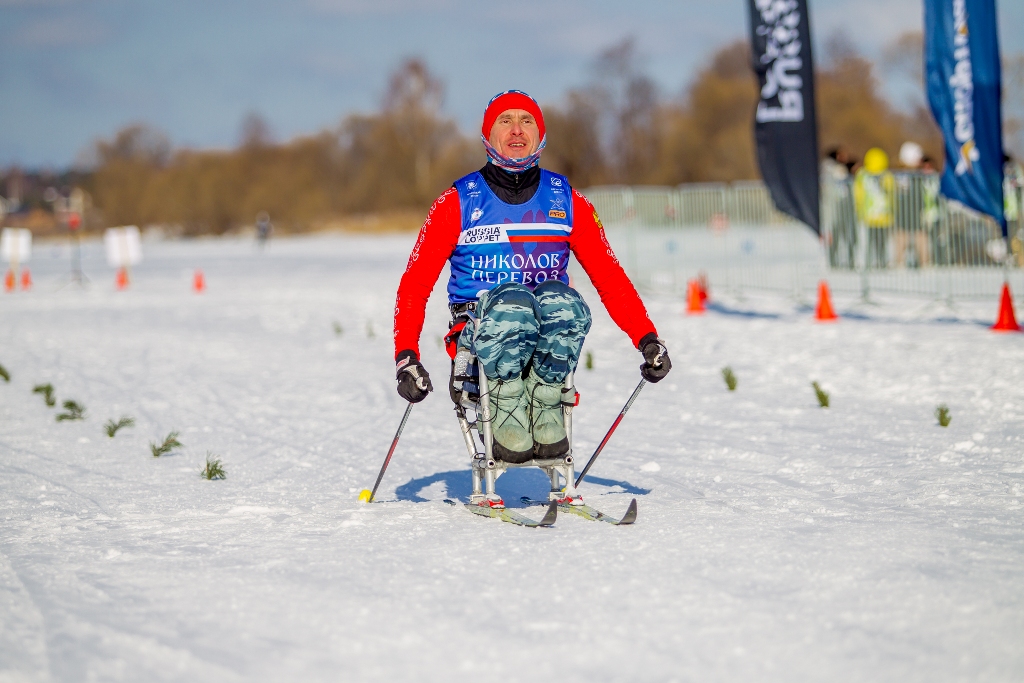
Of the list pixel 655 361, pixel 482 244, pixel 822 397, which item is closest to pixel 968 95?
pixel 822 397

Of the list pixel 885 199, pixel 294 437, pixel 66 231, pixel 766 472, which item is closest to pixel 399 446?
pixel 294 437

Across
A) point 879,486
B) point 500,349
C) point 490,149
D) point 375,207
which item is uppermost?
point 375,207

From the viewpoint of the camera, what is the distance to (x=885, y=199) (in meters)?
15.4

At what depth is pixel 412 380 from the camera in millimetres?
4312

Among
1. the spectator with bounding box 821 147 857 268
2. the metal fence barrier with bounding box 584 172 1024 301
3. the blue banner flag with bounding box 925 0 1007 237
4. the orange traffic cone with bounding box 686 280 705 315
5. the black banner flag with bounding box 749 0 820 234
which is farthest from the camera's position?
the spectator with bounding box 821 147 857 268

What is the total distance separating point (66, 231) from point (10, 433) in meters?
77.6

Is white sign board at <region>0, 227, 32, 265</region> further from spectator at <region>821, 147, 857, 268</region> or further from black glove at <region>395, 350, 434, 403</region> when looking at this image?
black glove at <region>395, 350, 434, 403</region>

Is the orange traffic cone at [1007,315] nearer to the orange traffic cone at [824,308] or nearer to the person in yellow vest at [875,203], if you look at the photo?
the orange traffic cone at [824,308]

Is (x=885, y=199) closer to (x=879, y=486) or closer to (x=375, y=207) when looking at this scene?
(x=879, y=486)

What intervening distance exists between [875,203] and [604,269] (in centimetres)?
1195

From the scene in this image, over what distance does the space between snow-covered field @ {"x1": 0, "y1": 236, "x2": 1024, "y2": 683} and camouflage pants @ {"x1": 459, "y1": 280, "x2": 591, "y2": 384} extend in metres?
0.69

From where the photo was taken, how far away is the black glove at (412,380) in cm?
429

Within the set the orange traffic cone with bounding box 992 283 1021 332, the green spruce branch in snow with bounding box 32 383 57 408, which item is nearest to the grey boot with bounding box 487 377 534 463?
the green spruce branch in snow with bounding box 32 383 57 408

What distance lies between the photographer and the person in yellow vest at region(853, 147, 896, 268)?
15258 mm
